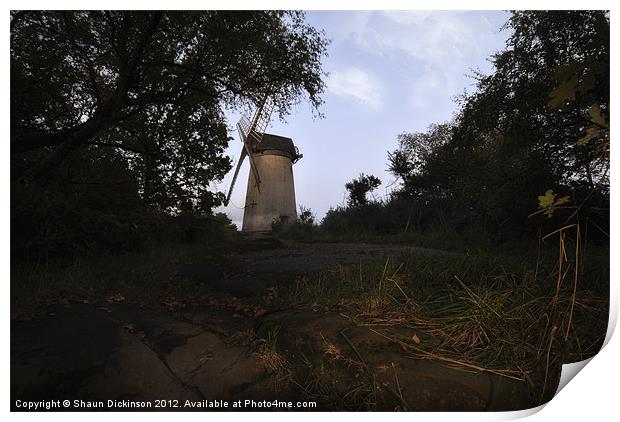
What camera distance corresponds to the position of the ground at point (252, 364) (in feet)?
4.73

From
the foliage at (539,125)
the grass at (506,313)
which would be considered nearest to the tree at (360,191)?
the foliage at (539,125)

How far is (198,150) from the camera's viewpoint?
3.56 metres

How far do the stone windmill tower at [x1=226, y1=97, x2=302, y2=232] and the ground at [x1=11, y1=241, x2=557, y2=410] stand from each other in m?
9.99

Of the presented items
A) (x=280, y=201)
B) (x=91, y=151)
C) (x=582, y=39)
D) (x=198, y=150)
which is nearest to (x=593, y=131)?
(x=582, y=39)

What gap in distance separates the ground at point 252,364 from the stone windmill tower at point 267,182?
9.99 m

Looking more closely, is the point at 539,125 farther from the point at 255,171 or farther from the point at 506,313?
the point at 255,171

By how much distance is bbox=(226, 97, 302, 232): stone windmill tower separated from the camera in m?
12.7

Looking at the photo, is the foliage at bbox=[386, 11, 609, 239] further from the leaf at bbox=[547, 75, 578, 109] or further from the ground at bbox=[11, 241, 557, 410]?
the ground at bbox=[11, 241, 557, 410]

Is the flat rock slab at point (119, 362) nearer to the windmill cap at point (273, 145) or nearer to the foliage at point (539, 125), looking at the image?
the foliage at point (539, 125)

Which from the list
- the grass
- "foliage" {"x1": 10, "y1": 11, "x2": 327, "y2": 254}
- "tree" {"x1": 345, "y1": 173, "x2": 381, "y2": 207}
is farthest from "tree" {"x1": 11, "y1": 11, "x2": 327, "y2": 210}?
"tree" {"x1": 345, "y1": 173, "x2": 381, "y2": 207}

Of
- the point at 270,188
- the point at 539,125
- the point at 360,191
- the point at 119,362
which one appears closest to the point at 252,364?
the point at 119,362

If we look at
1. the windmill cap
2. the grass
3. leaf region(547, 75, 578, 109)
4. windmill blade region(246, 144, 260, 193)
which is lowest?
the grass

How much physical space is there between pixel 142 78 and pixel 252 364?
2566 mm
